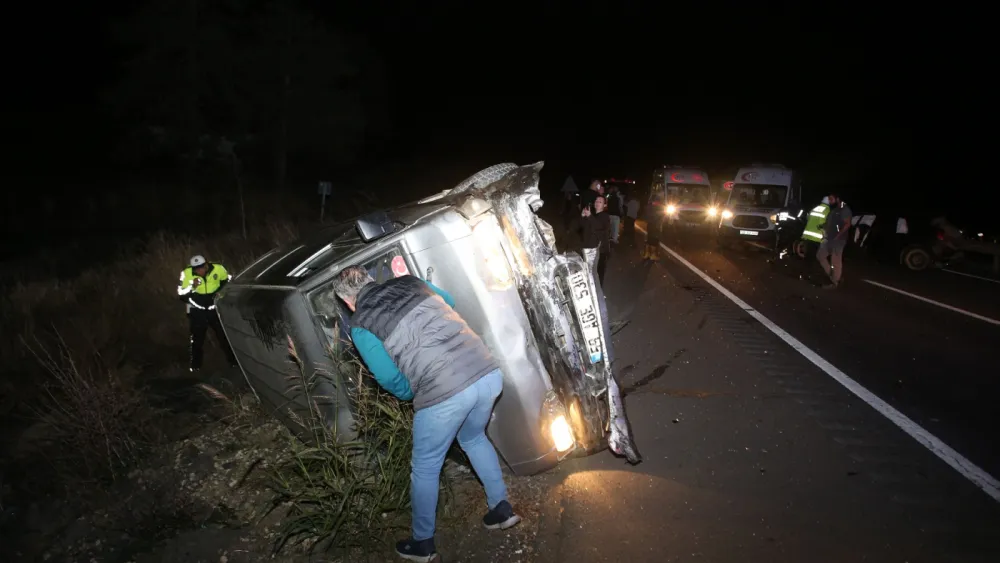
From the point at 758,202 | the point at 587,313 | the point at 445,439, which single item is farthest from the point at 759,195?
the point at 445,439

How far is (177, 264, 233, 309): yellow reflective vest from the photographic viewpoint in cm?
705

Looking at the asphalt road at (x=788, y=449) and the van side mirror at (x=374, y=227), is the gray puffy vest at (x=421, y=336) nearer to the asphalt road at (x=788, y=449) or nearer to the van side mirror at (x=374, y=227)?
the van side mirror at (x=374, y=227)

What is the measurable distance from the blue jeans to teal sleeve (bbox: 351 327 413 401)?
0.21m

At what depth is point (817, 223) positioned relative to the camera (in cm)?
1169

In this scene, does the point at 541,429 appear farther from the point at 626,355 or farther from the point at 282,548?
the point at 626,355

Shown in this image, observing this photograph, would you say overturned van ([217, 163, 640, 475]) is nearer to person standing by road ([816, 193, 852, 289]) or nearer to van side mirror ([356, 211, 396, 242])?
van side mirror ([356, 211, 396, 242])

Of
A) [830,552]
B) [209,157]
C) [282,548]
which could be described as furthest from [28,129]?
[830,552]

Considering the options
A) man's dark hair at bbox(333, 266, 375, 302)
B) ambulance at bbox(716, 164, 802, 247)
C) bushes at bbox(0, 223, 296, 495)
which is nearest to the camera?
man's dark hair at bbox(333, 266, 375, 302)

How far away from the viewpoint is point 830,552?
3.50 metres

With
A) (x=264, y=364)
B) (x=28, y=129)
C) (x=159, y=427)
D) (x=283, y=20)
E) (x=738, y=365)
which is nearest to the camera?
(x=264, y=364)

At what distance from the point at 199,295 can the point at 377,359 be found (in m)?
4.71

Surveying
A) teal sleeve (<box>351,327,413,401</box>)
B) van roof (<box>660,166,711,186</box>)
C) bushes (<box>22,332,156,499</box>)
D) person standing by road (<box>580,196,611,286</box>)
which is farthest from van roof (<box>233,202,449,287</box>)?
van roof (<box>660,166,711,186</box>)

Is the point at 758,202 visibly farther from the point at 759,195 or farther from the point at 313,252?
the point at 313,252

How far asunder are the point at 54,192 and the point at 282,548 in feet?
87.9
